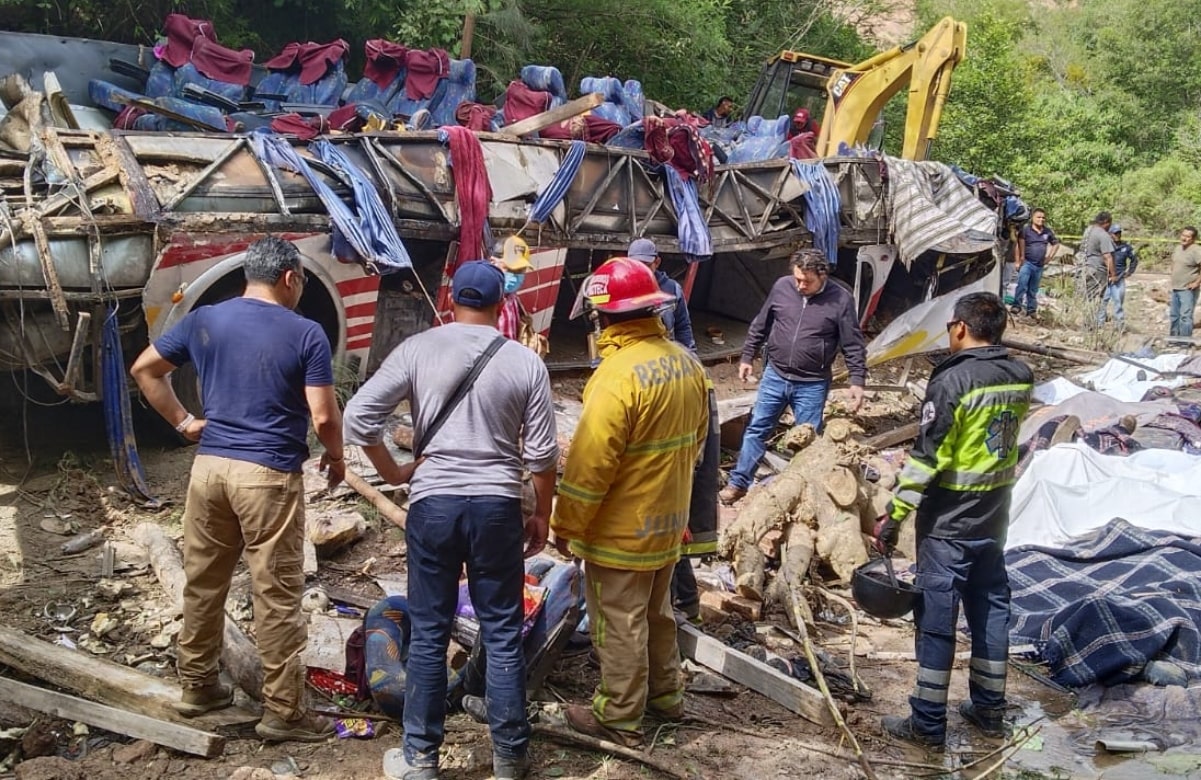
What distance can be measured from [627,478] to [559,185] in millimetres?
5839

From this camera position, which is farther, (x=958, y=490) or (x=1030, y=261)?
(x=1030, y=261)

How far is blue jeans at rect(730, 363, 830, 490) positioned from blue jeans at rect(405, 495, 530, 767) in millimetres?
3769

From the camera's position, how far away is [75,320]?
6250mm

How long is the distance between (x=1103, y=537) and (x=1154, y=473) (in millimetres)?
1142

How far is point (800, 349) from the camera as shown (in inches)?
260

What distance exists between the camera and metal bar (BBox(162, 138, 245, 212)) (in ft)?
21.4

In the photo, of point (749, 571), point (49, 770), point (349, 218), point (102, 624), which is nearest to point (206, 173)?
point (349, 218)

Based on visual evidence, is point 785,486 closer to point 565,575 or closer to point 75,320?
point 565,575

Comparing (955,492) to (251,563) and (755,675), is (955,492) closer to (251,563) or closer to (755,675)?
(755,675)

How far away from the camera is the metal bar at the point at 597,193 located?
9.18 metres

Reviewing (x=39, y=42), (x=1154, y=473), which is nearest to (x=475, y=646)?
(x=1154, y=473)

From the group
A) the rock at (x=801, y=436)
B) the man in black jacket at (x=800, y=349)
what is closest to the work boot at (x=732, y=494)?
the man in black jacket at (x=800, y=349)

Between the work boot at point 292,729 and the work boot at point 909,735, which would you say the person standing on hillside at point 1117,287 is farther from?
the work boot at point 292,729

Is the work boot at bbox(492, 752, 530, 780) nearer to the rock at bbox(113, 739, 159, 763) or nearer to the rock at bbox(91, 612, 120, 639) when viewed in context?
the rock at bbox(113, 739, 159, 763)
